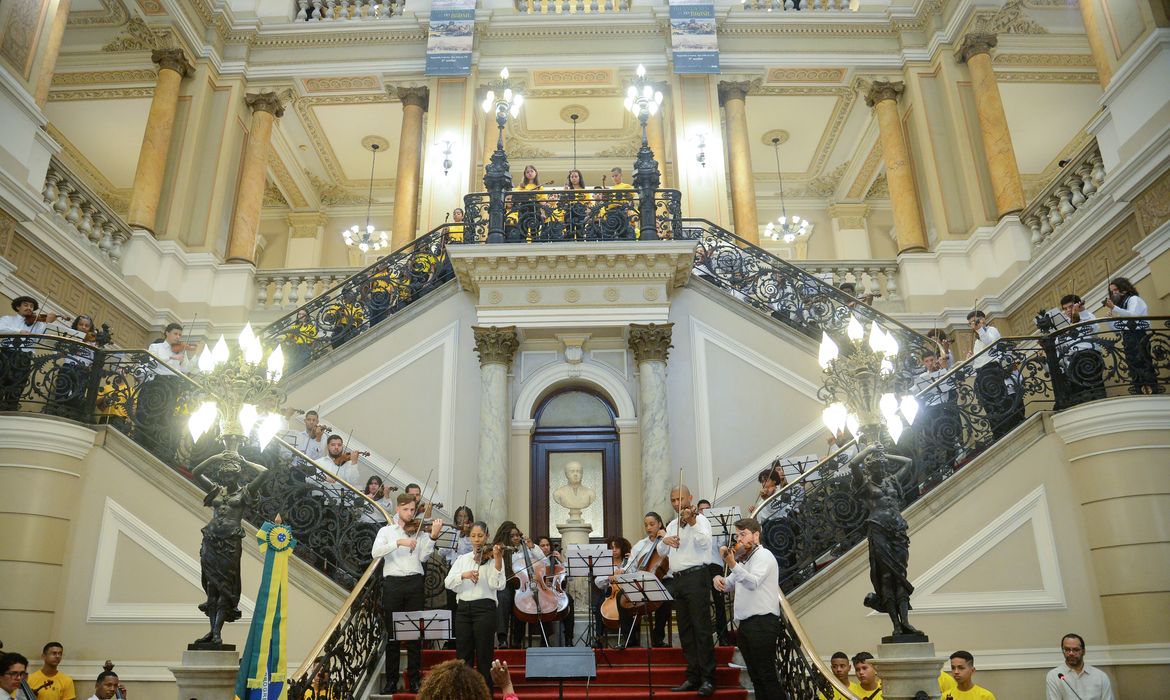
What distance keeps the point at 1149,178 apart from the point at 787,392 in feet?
15.4

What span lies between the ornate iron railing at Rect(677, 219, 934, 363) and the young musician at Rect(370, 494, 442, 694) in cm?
566

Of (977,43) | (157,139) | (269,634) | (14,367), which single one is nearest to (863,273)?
Answer: (977,43)

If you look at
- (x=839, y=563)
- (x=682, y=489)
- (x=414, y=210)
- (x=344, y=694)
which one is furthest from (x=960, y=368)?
(x=414, y=210)

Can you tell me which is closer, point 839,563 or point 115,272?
point 839,563

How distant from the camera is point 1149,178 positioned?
8703 mm

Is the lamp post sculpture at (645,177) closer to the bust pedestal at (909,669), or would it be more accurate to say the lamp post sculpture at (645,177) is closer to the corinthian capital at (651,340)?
the corinthian capital at (651,340)

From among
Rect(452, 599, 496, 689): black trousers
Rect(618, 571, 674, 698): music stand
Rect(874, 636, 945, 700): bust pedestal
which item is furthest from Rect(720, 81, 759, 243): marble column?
Rect(874, 636, 945, 700): bust pedestal

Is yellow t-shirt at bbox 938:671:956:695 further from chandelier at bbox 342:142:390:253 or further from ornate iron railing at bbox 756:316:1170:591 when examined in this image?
chandelier at bbox 342:142:390:253

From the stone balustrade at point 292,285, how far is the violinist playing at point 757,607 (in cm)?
962

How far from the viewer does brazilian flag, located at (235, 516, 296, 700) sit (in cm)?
500

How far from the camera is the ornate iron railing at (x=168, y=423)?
744cm

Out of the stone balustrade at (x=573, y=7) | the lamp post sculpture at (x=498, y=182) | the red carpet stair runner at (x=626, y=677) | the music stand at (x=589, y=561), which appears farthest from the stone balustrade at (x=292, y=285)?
the red carpet stair runner at (x=626, y=677)

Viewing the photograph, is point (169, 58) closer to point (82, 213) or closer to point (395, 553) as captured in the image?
point (82, 213)

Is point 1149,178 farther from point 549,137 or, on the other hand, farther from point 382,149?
point 382,149
